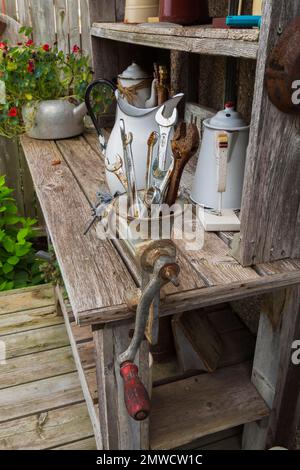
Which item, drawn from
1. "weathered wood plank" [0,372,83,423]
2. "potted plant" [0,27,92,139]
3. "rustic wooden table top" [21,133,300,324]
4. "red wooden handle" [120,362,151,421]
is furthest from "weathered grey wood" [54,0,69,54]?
"red wooden handle" [120,362,151,421]

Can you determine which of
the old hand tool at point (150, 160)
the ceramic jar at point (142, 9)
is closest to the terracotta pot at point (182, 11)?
the ceramic jar at point (142, 9)

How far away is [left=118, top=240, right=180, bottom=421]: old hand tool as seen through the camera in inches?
26.8

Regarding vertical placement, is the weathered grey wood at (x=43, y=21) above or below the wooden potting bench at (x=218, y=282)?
above

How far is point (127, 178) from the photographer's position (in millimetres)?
959

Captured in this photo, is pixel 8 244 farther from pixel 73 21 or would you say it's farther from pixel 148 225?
pixel 148 225

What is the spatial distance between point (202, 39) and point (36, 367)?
1.49 metres

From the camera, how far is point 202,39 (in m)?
0.84

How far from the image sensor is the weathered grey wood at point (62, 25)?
7.70ft

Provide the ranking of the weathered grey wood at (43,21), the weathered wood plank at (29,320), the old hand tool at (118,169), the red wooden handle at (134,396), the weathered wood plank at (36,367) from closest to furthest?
the red wooden handle at (134,396), the old hand tool at (118,169), the weathered wood plank at (36,367), the weathered wood plank at (29,320), the weathered grey wood at (43,21)

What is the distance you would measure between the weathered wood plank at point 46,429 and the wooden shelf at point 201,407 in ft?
1.81

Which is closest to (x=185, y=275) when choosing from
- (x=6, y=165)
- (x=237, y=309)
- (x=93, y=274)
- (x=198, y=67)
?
(x=93, y=274)

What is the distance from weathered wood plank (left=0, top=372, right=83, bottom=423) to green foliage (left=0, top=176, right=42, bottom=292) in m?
0.85

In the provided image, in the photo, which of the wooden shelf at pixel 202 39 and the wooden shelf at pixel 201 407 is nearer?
the wooden shelf at pixel 202 39

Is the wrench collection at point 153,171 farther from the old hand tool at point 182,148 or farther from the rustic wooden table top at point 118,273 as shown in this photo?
the rustic wooden table top at point 118,273
